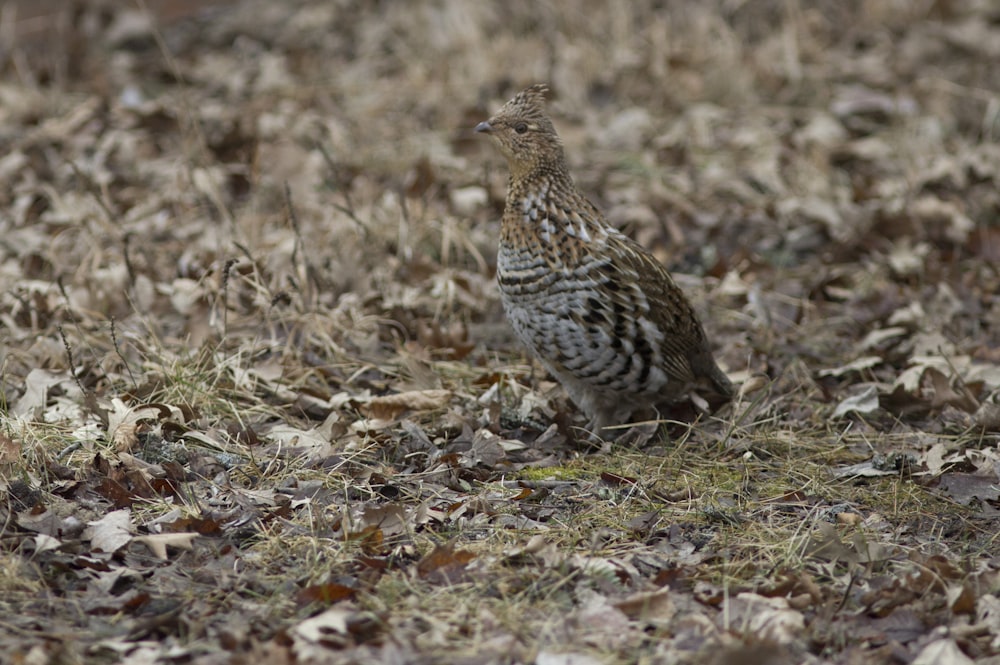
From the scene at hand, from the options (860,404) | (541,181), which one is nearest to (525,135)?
(541,181)

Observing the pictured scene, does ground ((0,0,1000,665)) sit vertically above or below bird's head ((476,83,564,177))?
below

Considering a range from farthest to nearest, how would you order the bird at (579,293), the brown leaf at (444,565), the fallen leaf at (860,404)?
the fallen leaf at (860,404)
the bird at (579,293)
the brown leaf at (444,565)

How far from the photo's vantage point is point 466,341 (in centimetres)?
604

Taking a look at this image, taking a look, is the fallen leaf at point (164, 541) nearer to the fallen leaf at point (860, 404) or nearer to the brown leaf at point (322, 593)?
the brown leaf at point (322, 593)

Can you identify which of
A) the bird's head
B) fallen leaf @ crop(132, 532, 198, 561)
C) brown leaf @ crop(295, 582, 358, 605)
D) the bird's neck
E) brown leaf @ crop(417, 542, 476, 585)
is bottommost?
brown leaf @ crop(417, 542, 476, 585)

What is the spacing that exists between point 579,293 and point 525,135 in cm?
79

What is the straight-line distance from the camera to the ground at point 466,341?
Result: 3686 mm

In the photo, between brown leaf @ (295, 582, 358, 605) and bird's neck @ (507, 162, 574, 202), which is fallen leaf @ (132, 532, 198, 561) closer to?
brown leaf @ (295, 582, 358, 605)

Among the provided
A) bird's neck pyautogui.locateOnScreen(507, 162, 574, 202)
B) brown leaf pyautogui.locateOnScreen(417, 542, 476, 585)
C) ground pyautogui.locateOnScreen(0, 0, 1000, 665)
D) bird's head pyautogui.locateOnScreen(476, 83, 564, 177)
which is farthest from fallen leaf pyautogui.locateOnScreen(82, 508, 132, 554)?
bird's head pyautogui.locateOnScreen(476, 83, 564, 177)

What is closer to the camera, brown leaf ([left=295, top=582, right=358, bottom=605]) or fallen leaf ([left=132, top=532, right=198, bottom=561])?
brown leaf ([left=295, top=582, right=358, bottom=605])

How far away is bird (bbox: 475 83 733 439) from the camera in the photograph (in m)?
5.03

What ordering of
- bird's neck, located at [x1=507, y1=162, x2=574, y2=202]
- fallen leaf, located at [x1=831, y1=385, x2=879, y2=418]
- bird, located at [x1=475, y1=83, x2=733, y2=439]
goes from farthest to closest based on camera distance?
fallen leaf, located at [x1=831, y1=385, x2=879, y2=418] < bird's neck, located at [x1=507, y1=162, x2=574, y2=202] < bird, located at [x1=475, y1=83, x2=733, y2=439]

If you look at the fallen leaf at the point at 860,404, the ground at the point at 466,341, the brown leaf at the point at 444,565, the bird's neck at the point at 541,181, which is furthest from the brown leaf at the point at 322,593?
the fallen leaf at the point at 860,404

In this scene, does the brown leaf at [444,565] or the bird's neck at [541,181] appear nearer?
the brown leaf at [444,565]
